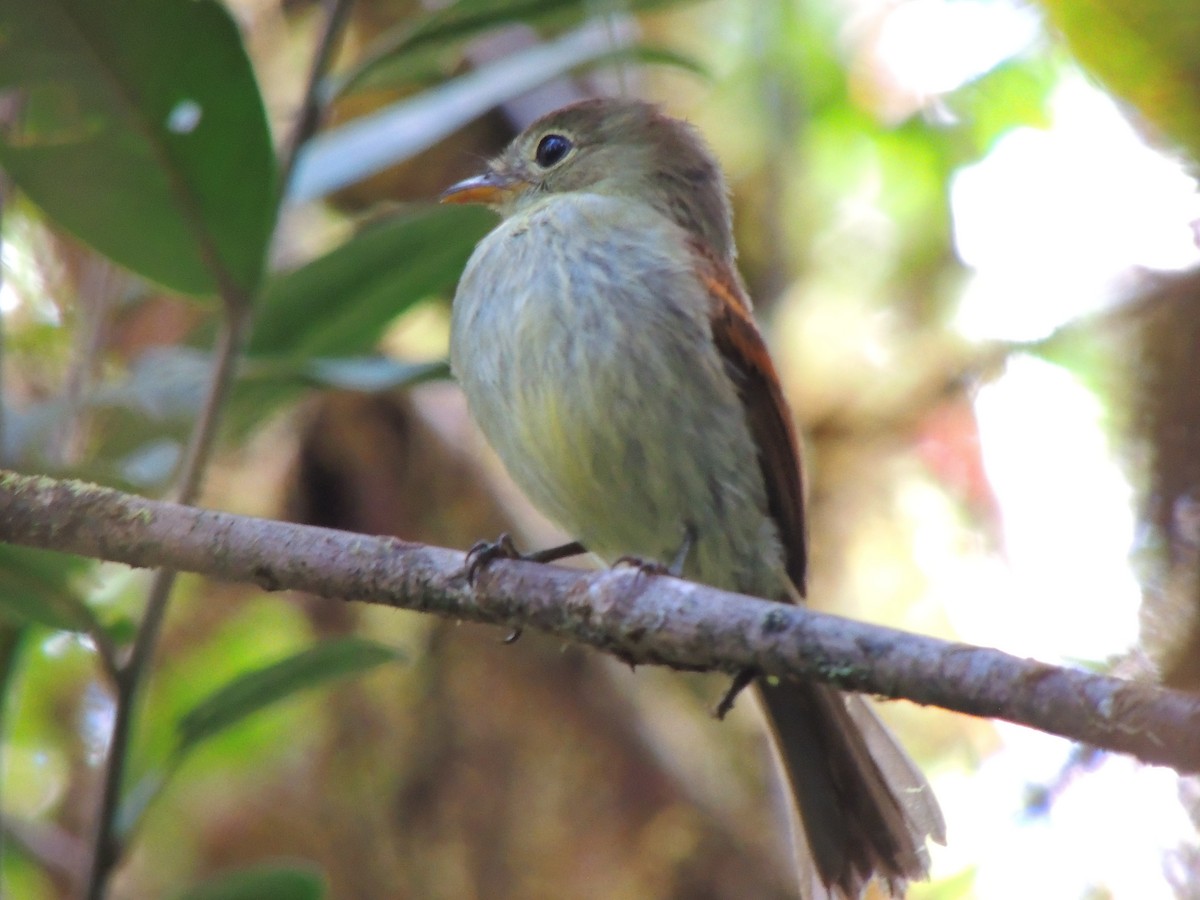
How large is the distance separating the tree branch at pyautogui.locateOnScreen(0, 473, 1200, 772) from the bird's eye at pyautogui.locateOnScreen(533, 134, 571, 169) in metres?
1.90

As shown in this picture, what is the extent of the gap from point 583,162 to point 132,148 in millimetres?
1377

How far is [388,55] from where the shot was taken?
118 inches

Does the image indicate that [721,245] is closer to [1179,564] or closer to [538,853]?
[538,853]

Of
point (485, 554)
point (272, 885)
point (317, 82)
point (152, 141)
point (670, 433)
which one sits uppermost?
point (317, 82)

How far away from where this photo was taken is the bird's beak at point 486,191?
12.2 ft

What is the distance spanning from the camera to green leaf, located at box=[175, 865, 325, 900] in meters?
2.60

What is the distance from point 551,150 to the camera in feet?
12.6

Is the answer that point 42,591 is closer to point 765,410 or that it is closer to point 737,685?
point 737,685

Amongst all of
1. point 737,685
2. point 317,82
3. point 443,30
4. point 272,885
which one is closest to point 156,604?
point 272,885

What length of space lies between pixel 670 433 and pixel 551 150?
1257 millimetres

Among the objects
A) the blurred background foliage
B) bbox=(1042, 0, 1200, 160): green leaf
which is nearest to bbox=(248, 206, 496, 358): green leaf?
the blurred background foliage

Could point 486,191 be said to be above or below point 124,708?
above

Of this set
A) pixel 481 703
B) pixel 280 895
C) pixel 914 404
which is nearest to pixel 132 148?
pixel 280 895

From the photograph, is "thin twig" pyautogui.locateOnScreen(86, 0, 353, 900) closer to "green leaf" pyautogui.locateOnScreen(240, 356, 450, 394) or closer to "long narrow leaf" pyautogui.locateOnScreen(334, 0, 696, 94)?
"green leaf" pyautogui.locateOnScreen(240, 356, 450, 394)
